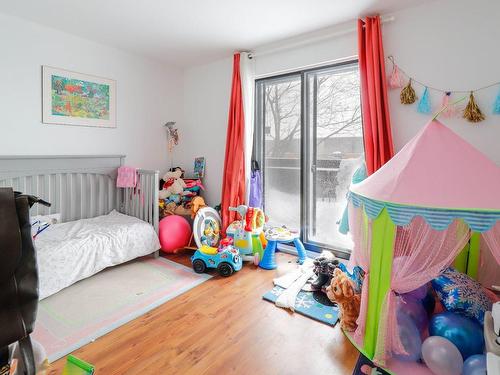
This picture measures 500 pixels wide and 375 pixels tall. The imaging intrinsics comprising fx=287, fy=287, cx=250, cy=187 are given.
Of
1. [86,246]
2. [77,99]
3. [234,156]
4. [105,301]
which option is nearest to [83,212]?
[86,246]

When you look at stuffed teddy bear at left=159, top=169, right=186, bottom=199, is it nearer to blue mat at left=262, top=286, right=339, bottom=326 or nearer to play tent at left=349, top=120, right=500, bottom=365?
blue mat at left=262, top=286, right=339, bottom=326

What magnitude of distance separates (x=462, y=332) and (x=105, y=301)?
2339 mm

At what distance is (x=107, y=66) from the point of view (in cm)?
324

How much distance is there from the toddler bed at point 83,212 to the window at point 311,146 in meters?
1.39

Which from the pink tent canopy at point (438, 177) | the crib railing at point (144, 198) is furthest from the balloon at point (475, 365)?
the crib railing at point (144, 198)

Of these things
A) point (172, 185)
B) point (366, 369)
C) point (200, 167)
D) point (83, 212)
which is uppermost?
point (200, 167)

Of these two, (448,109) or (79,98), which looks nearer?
(448,109)

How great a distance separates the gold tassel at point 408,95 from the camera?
2.36m

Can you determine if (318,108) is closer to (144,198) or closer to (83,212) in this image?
(144,198)

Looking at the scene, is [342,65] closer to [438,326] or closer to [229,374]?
[438,326]

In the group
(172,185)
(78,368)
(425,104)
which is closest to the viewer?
(78,368)

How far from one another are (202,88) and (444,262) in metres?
3.38

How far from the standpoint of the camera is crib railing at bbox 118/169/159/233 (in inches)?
121

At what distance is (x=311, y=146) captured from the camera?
3.11 m
